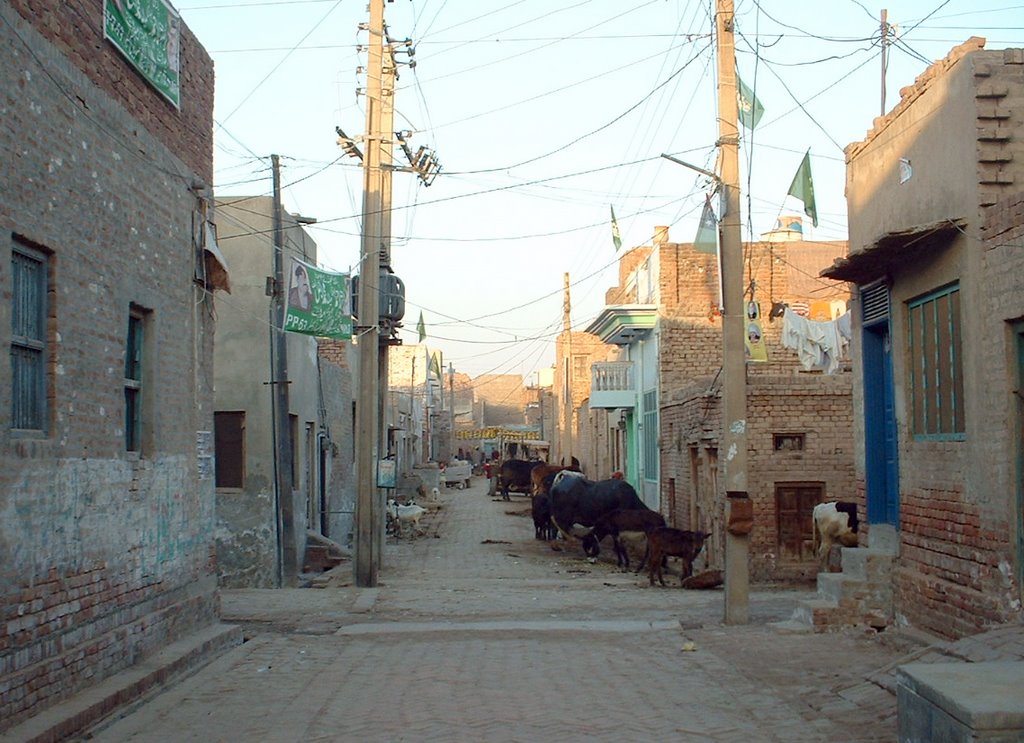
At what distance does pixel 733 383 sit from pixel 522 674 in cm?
475

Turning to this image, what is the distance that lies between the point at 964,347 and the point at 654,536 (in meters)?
9.79

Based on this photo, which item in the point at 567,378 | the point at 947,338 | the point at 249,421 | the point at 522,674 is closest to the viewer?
the point at 522,674

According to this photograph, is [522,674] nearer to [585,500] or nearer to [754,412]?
[754,412]

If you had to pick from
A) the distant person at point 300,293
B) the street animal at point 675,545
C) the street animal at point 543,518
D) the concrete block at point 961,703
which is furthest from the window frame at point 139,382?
the street animal at point 543,518

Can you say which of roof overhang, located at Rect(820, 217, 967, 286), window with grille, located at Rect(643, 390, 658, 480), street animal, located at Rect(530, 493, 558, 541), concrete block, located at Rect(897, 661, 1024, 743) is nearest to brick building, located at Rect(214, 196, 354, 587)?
street animal, located at Rect(530, 493, 558, 541)

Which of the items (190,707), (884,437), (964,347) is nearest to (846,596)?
(884,437)

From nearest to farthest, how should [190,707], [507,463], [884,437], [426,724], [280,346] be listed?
[426,724], [190,707], [884,437], [280,346], [507,463]

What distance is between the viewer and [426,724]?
7.98 meters

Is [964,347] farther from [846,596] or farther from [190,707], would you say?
[190,707]

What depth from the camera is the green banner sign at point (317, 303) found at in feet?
52.3

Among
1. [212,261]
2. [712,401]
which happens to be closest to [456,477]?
[712,401]

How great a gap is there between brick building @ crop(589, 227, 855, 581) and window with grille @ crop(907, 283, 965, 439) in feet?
27.7

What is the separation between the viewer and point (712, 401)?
2145 cm

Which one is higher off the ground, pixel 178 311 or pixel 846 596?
pixel 178 311
